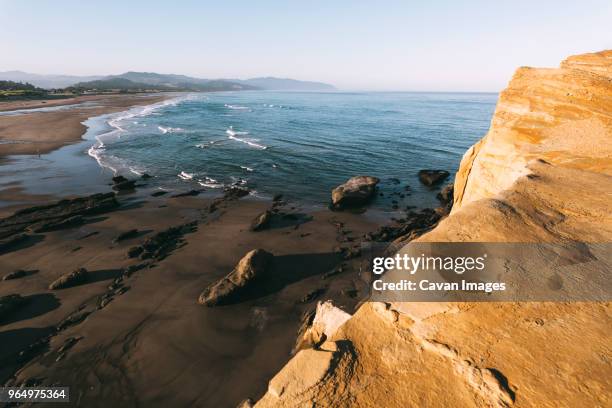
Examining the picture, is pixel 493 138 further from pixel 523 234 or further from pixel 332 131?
pixel 332 131

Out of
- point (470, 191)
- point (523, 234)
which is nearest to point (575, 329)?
point (523, 234)

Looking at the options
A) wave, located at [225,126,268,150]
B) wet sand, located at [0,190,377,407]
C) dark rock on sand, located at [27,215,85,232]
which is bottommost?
wet sand, located at [0,190,377,407]

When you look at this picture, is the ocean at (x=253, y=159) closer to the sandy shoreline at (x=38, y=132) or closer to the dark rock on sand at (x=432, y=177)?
the dark rock on sand at (x=432, y=177)

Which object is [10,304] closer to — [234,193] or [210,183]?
[234,193]

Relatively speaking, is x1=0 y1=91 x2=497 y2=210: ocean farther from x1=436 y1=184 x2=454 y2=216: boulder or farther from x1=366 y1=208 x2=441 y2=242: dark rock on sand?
x1=366 y1=208 x2=441 y2=242: dark rock on sand

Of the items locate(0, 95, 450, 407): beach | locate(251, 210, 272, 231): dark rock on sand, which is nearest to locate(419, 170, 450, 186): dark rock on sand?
locate(0, 95, 450, 407): beach

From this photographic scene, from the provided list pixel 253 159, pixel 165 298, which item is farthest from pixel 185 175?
pixel 165 298

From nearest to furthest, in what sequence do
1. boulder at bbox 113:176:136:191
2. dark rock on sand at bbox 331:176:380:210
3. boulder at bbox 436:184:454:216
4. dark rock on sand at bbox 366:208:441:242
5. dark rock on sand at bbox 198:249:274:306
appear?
dark rock on sand at bbox 198:249:274:306
dark rock on sand at bbox 366:208:441:242
dark rock on sand at bbox 331:176:380:210
boulder at bbox 436:184:454:216
boulder at bbox 113:176:136:191

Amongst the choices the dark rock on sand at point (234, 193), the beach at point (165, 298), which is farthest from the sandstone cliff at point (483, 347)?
the dark rock on sand at point (234, 193)
